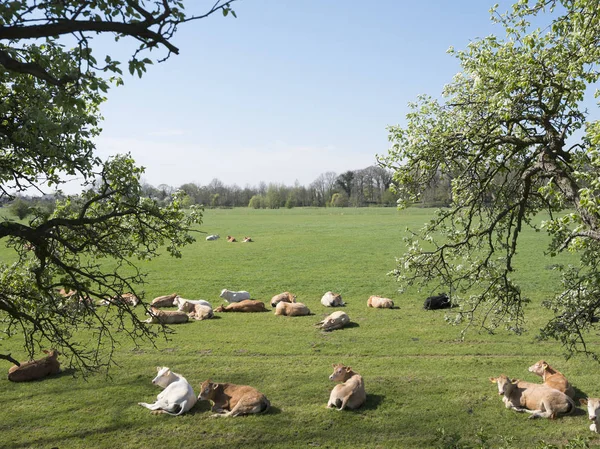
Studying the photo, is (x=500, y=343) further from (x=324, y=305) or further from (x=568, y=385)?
(x=324, y=305)

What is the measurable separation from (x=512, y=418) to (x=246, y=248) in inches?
1240

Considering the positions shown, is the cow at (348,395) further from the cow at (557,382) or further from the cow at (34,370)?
the cow at (34,370)

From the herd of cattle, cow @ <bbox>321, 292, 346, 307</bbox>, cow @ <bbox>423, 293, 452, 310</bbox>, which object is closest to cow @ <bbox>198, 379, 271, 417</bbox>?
the herd of cattle

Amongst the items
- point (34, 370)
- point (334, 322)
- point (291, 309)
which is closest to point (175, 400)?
point (34, 370)

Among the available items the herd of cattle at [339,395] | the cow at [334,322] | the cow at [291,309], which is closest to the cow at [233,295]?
the cow at [291,309]

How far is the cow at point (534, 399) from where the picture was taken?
9938 millimetres

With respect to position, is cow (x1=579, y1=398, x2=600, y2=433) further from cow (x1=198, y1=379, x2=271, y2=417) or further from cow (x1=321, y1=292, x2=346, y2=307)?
cow (x1=321, y1=292, x2=346, y2=307)

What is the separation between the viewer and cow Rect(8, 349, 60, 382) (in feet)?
40.4

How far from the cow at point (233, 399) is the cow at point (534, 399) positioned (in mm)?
4821

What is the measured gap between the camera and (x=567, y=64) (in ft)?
28.6

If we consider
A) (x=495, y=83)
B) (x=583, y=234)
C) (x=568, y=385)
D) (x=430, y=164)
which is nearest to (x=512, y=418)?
(x=568, y=385)

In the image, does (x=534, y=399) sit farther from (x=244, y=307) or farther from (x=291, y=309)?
(x=244, y=307)

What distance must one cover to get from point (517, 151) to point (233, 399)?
7656 millimetres

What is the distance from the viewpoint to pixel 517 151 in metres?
10.7
